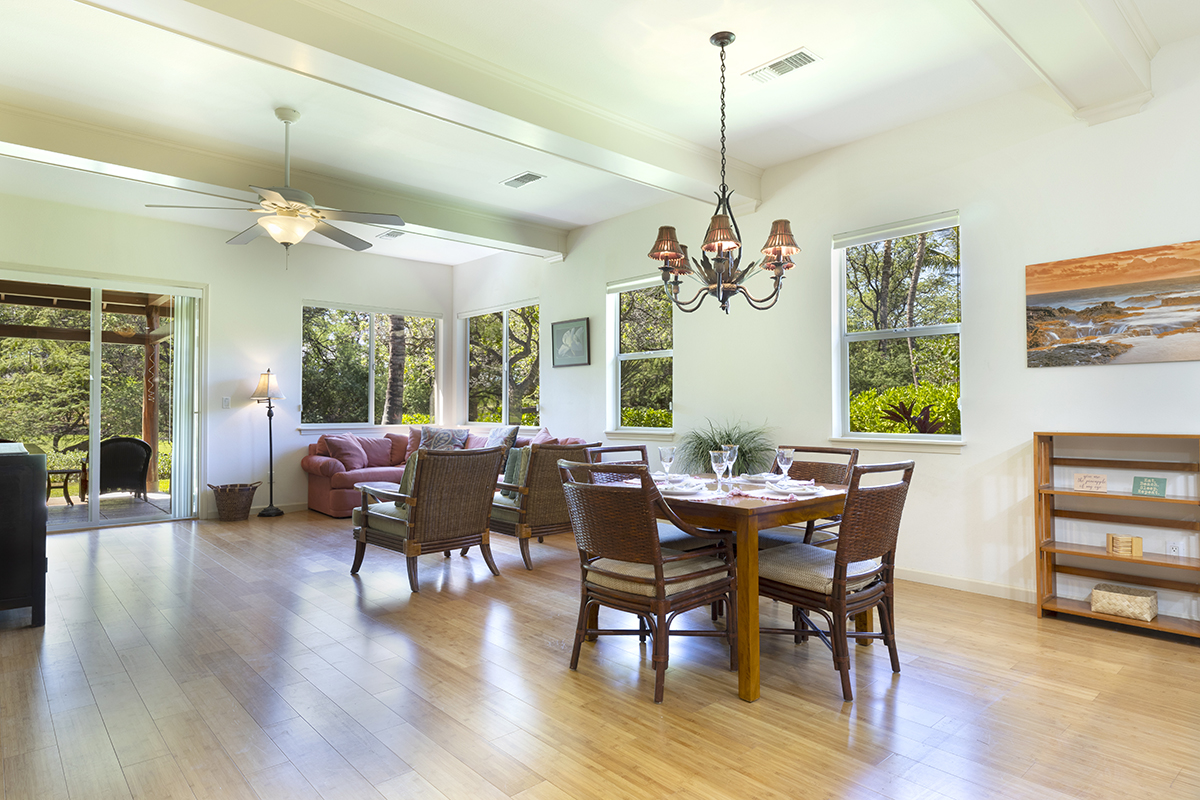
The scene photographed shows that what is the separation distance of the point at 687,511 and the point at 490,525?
251cm

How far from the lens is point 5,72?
3619 mm

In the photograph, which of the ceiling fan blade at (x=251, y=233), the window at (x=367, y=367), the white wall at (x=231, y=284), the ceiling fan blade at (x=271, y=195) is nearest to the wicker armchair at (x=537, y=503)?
the ceiling fan blade at (x=271, y=195)

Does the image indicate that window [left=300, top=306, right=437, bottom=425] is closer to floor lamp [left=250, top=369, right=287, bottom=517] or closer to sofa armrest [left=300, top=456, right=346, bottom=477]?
floor lamp [left=250, top=369, right=287, bottom=517]

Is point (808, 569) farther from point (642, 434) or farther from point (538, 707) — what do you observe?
point (642, 434)

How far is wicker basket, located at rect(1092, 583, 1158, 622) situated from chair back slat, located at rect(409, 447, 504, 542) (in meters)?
3.37

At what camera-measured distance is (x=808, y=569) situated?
2.64 metres

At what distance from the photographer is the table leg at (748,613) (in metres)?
2.53

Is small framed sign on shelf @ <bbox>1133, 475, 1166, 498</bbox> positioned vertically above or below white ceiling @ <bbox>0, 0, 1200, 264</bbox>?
below

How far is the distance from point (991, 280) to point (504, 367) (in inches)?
208

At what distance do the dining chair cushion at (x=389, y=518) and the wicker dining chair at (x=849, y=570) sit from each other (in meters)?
2.26

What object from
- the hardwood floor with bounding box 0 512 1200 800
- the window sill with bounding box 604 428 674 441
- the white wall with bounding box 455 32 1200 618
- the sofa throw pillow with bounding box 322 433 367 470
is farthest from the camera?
the sofa throw pillow with bounding box 322 433 367 470

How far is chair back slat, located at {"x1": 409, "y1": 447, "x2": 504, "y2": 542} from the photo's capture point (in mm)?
4008

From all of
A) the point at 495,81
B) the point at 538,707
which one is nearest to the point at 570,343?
the point at 495,81

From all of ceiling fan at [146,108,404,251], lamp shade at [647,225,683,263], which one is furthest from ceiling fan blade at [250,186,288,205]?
lamp shade at [647,225,683,263]
